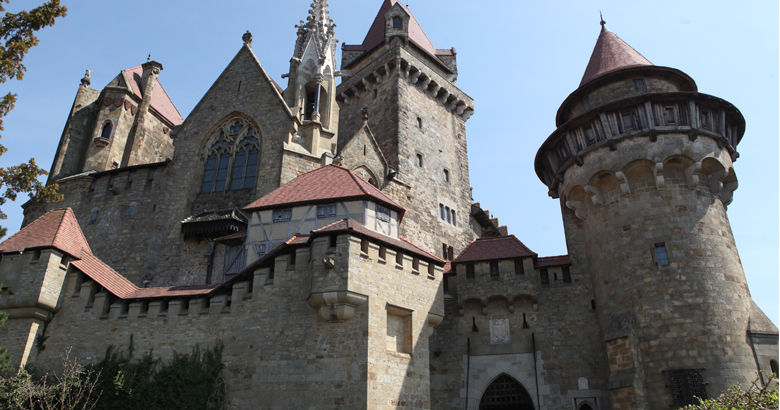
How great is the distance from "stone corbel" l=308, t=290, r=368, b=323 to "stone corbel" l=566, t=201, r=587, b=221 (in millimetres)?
A: 9270

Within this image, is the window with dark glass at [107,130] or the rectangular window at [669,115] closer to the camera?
the rectangular window at [669,115]

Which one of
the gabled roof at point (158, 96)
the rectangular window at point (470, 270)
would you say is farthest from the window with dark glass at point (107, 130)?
the rectangular window at point (470, 270)

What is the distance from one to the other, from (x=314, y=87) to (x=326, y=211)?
11.1 meters

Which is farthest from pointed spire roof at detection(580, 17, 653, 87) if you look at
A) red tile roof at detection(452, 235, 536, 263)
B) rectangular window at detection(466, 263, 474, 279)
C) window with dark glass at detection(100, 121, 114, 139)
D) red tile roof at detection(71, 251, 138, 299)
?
window with dark glass at detection(100, 121, 114, 139)

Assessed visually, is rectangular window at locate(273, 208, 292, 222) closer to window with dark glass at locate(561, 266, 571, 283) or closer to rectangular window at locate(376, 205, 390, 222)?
rectangular window at locate(376, 205, 390, 222)

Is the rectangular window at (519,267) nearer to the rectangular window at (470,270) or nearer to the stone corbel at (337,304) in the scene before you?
the rectangular window at (470,270)

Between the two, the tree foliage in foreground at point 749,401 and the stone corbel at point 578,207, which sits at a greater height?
the stone corbel at point 578,207

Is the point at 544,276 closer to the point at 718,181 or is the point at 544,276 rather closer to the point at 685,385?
the point at 685,385

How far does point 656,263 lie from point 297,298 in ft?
35.7

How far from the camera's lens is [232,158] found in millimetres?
25391

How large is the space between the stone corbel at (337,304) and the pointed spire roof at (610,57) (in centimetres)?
1247

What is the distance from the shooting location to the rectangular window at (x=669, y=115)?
62.1ft

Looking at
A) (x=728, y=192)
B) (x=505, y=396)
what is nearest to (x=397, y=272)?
(x=505, y=396)

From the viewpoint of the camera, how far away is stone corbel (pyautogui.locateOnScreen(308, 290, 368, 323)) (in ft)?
49.8
